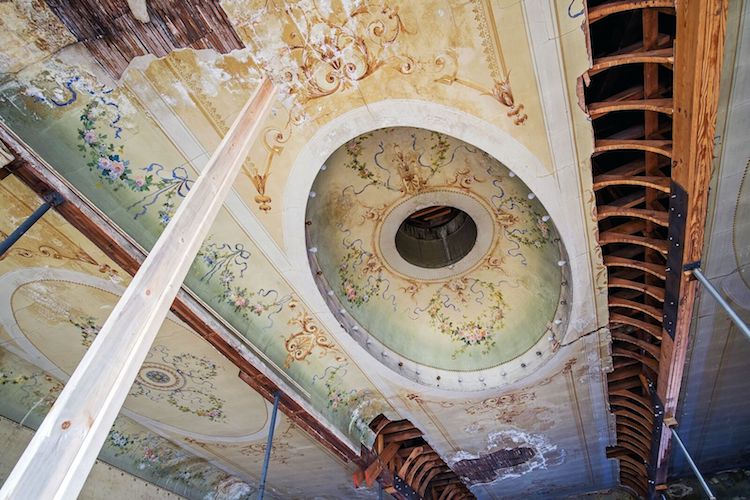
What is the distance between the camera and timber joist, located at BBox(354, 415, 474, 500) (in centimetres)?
676

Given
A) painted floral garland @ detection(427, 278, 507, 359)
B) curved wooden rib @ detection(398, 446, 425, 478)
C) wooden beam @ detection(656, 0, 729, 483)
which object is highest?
painted floral garland @ detection(427, 278, 507, 359)

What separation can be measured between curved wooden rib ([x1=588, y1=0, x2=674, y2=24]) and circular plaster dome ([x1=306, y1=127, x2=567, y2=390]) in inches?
70.3

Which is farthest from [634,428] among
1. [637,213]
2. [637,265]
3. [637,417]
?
[637,213]

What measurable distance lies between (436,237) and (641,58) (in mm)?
3552

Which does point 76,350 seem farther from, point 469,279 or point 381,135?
A: point 469,279

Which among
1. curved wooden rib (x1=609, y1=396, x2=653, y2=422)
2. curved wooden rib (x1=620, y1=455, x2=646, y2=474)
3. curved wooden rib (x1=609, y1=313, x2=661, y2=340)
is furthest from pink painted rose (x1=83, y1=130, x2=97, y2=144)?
curved wooden rib (x1=620, y1=455, x2=646, y2=474)

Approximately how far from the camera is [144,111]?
3.40 m

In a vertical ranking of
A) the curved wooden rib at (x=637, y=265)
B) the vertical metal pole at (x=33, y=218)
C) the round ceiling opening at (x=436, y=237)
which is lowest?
the vertical metal pole at (x=33, y=218)

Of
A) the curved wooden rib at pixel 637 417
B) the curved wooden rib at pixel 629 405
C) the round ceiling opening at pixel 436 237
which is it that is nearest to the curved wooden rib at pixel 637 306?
the round ceiling opening at pixel 436 237

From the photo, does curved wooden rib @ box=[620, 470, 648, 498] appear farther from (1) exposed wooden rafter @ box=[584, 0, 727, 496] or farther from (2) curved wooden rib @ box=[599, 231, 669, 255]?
(2) curved wooden rib @ box=[599, 231, 669, 255]

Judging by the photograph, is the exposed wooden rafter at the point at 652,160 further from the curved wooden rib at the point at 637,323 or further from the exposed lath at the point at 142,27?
the exposed lath at the point at 142,27

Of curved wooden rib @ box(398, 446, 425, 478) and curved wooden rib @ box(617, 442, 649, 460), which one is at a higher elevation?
curved wooden rib @ box(617, 442, 649, 460)

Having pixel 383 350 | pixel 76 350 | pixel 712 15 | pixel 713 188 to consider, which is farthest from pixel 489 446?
pixel 712 15

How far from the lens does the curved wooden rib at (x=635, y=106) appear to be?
3396 mm
